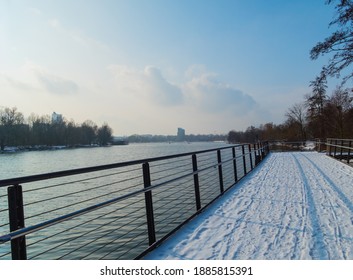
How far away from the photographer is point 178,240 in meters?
3.78

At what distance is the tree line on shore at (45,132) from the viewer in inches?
3108

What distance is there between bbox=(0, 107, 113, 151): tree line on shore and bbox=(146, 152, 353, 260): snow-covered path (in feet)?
281

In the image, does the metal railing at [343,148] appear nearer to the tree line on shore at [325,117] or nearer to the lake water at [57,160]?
the tree line on shore at [325,117]

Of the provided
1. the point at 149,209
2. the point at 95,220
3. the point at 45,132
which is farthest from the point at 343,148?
the point at 45,132

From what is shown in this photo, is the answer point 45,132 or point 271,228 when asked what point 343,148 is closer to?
point 271,228

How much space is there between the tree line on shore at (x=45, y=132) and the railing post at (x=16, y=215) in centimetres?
8677

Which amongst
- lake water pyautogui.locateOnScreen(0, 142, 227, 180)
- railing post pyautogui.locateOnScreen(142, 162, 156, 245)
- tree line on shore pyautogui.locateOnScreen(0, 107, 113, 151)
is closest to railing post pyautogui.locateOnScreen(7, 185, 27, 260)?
railing post pyautogui.locateOnScreen(142, 162, 156, 245)

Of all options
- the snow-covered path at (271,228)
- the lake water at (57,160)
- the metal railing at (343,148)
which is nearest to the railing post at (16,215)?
the snow-covered path at (271,228)

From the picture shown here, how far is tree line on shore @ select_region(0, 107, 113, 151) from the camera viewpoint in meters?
78.9

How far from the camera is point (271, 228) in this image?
162 inches

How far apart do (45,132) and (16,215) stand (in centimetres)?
10326

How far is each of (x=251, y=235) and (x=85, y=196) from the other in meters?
9.85

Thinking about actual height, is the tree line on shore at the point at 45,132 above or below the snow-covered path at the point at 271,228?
above
